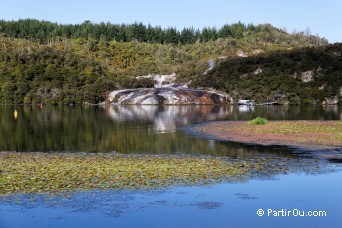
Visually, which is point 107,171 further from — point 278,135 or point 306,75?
point 306,75

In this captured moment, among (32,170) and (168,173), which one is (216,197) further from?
(32,170)

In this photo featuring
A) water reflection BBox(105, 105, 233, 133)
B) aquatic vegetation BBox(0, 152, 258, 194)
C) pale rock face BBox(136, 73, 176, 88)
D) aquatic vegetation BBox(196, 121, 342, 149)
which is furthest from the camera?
pale rock face BBox(136, 73, 176, 88)

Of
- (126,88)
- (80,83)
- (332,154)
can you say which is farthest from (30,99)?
(332,154)

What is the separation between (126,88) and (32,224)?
468 ft

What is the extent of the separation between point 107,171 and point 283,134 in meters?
26.6

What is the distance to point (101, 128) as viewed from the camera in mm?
61594

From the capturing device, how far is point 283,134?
50812 mm

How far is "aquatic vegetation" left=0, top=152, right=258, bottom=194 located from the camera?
25.1 m

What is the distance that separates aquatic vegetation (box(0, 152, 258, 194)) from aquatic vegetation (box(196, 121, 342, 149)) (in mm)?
12315

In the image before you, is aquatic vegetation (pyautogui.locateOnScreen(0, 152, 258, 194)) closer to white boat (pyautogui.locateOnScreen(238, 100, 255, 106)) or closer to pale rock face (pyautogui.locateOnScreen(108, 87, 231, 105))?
pale rock face (pyautogui.locateOnScreen(108, 87, 231, 105))

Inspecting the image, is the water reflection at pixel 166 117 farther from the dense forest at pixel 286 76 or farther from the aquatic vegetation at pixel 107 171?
the dense forest at pixel 286 76

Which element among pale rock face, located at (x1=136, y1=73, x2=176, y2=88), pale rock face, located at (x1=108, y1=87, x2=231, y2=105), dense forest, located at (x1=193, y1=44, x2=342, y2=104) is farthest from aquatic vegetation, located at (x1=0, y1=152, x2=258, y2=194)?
pale rock face, located at (x1=136, y1=73, x2=176, y2=88)

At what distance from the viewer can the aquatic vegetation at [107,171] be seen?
25.1 meters

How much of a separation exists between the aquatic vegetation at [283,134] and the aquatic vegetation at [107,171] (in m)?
12.3
